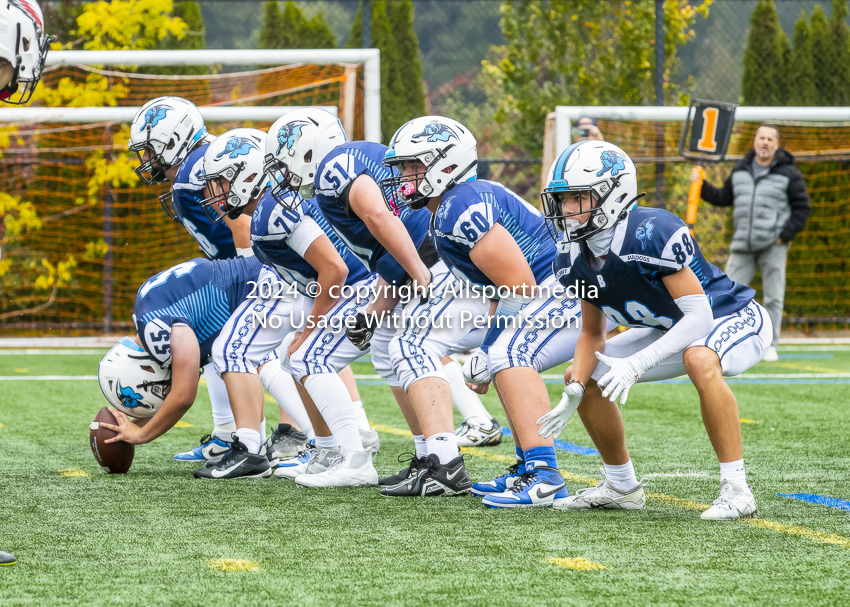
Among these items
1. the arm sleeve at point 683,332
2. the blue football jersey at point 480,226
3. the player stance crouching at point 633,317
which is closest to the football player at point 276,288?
the blue football jersey at point 480,226

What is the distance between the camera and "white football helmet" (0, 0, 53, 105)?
298 centimetres

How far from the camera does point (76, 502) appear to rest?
377 centimetres

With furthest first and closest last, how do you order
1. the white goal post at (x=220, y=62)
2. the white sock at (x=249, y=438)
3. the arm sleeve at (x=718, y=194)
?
the white goal post at (x=220, y=62) → the arm sleeve at (x=718, y=194) → the white sock at (x=249, y=438)

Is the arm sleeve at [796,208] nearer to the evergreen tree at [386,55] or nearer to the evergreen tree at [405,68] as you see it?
the evergreen tree at [405,68]

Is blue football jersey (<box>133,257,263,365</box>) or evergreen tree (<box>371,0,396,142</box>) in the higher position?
evergreen tree (<box>371,0,396,142</box>)

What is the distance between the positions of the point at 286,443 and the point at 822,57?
12062 mm

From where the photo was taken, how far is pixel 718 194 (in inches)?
340

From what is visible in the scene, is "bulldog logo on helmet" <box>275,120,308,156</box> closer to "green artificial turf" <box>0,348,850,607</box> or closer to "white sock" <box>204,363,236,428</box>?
"white sock" <box>204,363,236,428</box>

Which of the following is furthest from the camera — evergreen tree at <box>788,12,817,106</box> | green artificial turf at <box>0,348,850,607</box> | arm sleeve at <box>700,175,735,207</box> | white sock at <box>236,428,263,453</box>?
evergreen tree at <box>788,12,817,106</box>

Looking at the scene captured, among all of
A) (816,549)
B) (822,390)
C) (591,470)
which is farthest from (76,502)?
(822,390)

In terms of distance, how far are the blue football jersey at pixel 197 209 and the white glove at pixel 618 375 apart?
2219 mm

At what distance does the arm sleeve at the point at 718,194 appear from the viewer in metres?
8.56

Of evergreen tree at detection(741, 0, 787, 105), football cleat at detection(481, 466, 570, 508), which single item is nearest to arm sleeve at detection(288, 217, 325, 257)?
football cleat at detection(481, 466, 570, 508)

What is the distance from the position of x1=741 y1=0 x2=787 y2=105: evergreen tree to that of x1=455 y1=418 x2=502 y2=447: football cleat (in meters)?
10.3
